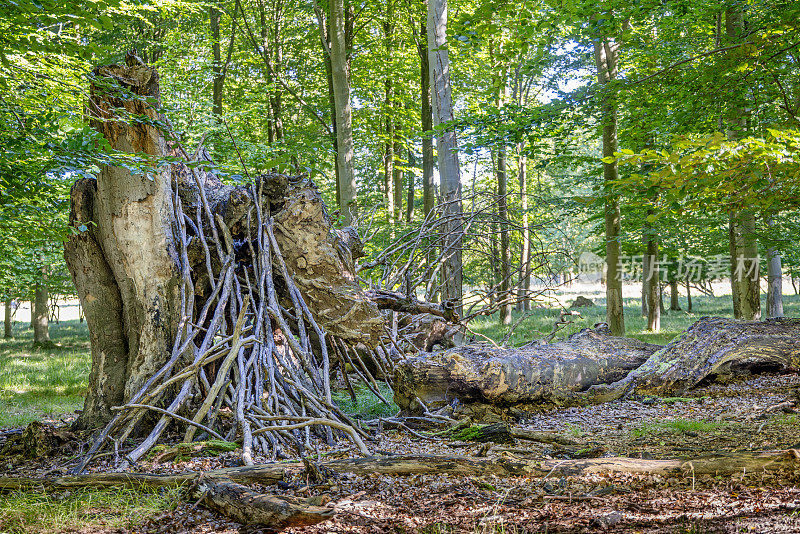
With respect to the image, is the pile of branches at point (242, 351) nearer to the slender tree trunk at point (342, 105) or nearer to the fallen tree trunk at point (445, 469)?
the fallen tree trunk at point (445, 469)

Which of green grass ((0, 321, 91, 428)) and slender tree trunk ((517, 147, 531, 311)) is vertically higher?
slender tree trunk ((517, 147, 531, 311))

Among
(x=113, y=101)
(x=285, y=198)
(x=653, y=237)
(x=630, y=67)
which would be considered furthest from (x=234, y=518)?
(x=630, y=67)

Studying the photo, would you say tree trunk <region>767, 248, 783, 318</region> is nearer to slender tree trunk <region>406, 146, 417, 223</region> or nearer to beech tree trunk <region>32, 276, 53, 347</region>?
slender tree trunk <region>406, 146, 417, 223</region>

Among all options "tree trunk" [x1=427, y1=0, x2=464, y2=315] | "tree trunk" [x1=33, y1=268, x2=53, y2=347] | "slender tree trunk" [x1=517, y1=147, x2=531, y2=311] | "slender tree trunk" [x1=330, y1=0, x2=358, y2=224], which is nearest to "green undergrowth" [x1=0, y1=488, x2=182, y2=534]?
"slender tree trunk" [x1=517, y1=147, x2=531, y2=311]

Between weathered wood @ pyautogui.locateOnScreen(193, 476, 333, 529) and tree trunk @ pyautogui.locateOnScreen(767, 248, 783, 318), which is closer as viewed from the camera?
weathered wood @ pyautogui.locateOnScreen(193, 476, 333, 529)

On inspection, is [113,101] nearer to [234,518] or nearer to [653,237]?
[234,518]

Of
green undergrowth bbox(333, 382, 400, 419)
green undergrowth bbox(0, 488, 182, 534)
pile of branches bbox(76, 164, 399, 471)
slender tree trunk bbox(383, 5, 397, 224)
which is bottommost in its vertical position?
green undergrowth bbox(333, 382, 400, 419)

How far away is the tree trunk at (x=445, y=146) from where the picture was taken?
23.7 ft

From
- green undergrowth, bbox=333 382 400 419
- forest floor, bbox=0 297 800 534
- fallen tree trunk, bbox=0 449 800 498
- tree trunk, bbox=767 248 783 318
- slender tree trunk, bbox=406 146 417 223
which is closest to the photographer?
forest floor, bbox=0 297 800 534

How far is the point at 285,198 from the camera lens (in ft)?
16.5

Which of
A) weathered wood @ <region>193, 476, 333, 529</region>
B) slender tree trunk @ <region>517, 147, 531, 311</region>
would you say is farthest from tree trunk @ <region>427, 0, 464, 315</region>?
weathered wood @ <region>193, 476, 333, 529</region>

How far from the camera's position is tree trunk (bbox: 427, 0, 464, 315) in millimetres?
7211

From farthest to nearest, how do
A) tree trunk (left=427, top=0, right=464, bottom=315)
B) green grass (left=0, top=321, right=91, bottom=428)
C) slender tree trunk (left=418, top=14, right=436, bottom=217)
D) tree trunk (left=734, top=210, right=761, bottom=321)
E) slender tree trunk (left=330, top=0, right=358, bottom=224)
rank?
slender tree trunk (left=418, top=14, right=436, bottom=217) < tree trunk (left=734, top=210, right=761, bottom=321) < slender tree trunk (left=330, top=0, right=358, bottom=224) < tree trunk (left=427, top=0, right=464, bottom=315) < green grass (left=0, top=321, right=91, bottom=428)

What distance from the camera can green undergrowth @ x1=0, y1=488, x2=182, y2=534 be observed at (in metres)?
2.32
